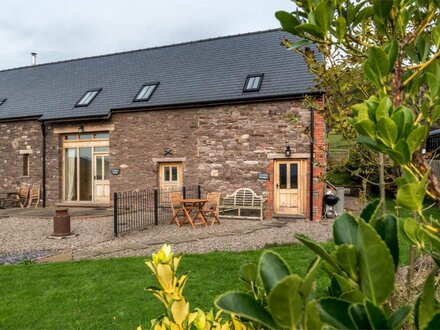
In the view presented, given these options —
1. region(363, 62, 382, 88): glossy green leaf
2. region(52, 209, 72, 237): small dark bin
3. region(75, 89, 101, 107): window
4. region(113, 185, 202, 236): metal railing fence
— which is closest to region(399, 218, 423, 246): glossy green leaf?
region(363, 62, 382, 88): glossy green leaf

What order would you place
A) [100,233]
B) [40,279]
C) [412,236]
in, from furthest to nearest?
[100,233]
[40,279]
[412,236]

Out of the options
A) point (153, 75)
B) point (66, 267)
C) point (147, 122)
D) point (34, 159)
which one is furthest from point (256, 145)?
point (34, 159)

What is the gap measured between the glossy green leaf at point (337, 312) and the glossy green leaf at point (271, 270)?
84mm

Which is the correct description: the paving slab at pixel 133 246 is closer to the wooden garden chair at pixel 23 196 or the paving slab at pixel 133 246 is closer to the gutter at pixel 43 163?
the gutter at pixel 43 163

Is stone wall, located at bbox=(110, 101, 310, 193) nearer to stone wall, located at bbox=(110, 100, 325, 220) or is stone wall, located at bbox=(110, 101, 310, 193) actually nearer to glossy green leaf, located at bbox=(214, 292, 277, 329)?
stone wall, located at bbox=(110, 100, 325, 220)

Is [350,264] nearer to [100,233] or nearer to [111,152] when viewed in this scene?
[100,233]

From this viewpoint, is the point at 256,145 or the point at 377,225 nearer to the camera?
the point at 377,225

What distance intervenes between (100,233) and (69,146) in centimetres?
781

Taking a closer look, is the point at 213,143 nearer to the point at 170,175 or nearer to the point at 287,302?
the point at 170,175

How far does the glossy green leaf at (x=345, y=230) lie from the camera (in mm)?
724

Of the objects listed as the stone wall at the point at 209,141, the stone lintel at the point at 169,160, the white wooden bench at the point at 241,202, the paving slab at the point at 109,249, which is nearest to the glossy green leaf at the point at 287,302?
the paving slab at the point at 109,249

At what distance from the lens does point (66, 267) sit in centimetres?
662

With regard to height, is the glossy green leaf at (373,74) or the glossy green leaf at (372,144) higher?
the glossy green leaf at (373,74)

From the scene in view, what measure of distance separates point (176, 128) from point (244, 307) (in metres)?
13.9
